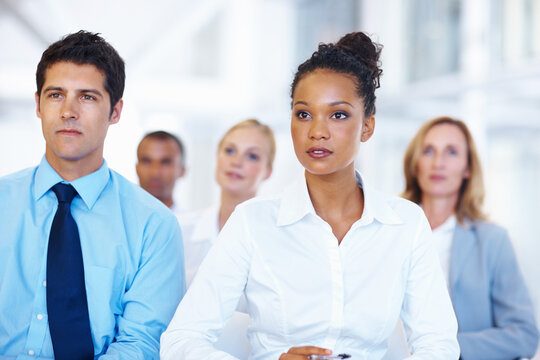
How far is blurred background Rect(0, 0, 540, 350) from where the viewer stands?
178 inches

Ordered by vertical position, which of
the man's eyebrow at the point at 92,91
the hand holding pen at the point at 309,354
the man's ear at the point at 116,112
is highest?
the man's eyebrow at the point at 92,91

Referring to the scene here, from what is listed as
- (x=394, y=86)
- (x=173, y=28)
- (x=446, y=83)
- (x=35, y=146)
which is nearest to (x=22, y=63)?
(x=35, y=146)

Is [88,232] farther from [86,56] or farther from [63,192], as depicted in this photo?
[86,56]

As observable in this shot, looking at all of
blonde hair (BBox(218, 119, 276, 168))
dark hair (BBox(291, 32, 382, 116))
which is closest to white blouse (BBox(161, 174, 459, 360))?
dark hair (BBox(291, 32, 382, 116))

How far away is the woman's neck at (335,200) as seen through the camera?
1793 millimetres

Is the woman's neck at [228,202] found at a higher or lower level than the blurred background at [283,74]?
lower

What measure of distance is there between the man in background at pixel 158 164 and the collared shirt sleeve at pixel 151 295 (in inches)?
59.7

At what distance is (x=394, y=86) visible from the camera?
19.4 ft

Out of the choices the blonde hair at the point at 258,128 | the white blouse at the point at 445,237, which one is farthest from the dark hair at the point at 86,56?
the white blouse at the point at 445,237

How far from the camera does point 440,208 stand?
9.76 ft

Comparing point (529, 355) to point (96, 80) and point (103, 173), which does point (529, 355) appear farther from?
point (96, 80)

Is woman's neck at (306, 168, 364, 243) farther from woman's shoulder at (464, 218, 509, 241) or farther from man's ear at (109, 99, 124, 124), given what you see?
woman's shoulder at (464, 218, 509, 241)

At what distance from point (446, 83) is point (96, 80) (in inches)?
148

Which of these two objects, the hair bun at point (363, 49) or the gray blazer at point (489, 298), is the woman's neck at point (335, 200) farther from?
the gray blazer at point (489, 298)
